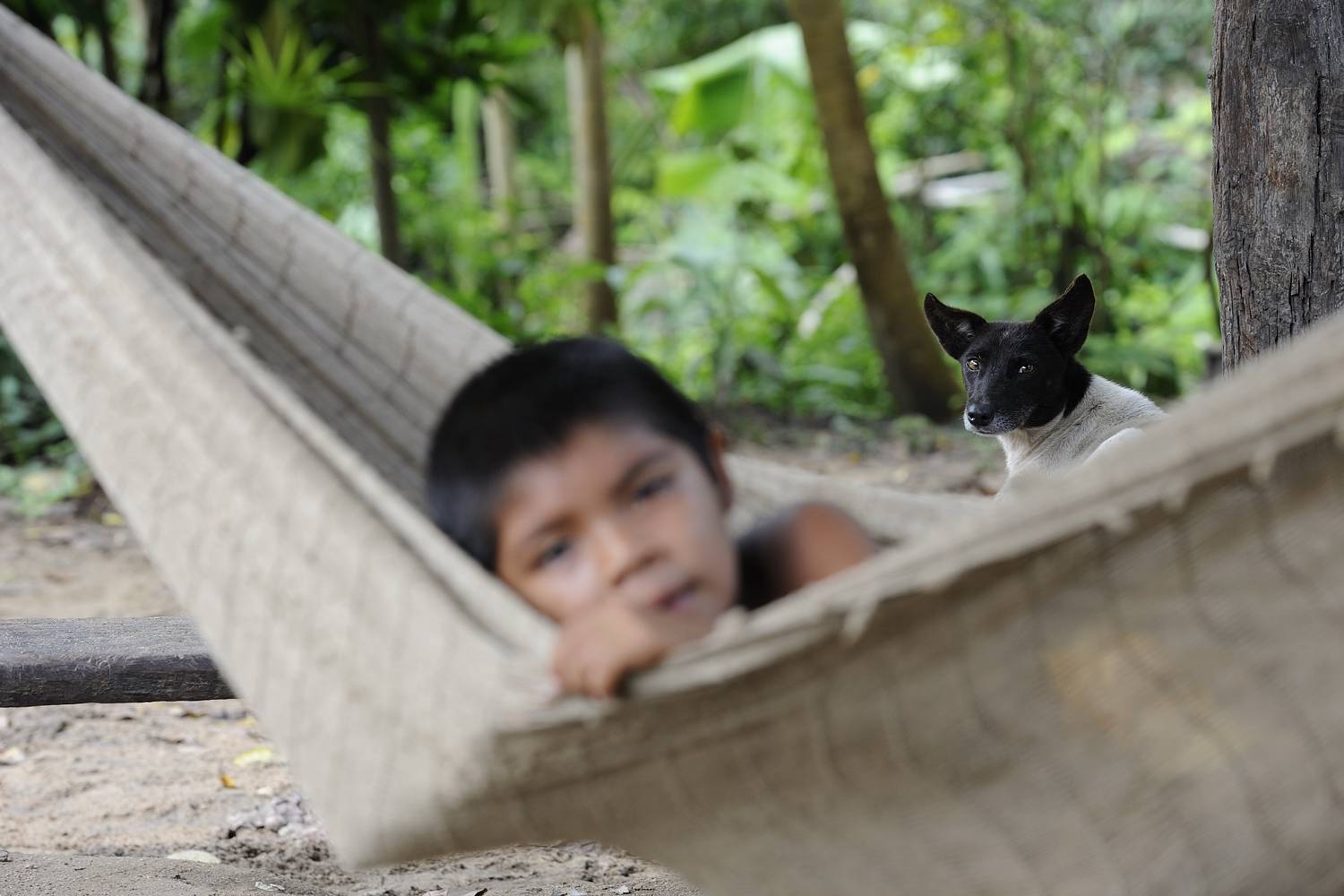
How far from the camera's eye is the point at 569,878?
7.22 feet

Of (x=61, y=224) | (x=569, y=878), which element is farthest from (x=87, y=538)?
(x=61, y=224)

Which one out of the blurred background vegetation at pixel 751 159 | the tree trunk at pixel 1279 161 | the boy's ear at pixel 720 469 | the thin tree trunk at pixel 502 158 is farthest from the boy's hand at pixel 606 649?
the thin tree trunk at pixel 502 158

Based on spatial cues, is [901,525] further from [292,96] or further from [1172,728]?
[292,96]

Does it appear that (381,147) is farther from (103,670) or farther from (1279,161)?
(1279,161)

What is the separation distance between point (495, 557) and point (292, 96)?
432cm

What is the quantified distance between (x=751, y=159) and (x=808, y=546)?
23.8ft

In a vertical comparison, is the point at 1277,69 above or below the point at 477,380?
above

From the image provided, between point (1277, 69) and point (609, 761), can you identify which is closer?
point (609, 761)

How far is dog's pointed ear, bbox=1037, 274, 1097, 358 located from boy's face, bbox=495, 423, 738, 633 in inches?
31.6

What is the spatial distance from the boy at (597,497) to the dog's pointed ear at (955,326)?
2.40ft

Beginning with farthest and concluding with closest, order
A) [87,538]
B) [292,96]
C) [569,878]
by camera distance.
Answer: [292,96] < [87,538] < [569,878]

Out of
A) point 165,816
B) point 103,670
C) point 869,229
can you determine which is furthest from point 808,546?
point 869,229

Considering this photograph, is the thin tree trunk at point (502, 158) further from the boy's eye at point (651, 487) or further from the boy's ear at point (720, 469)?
the boy's eye at point (651, 487)

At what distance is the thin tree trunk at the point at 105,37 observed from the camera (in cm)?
499
